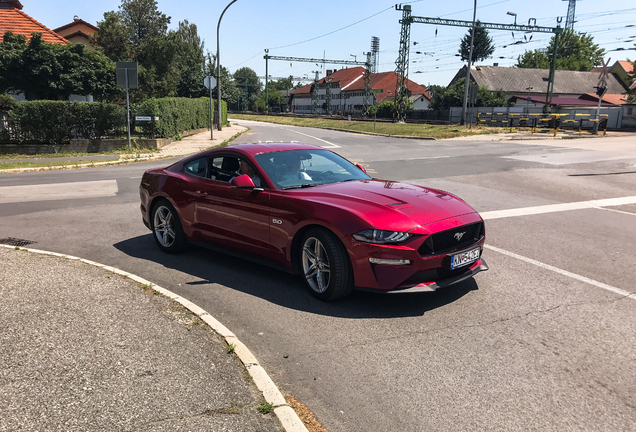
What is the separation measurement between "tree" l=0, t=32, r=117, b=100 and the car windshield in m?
24.8

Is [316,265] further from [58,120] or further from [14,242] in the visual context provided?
[58,120]

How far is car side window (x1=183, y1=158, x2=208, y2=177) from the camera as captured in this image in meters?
6.59

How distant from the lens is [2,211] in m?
9.94

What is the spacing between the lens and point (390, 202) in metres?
5.08

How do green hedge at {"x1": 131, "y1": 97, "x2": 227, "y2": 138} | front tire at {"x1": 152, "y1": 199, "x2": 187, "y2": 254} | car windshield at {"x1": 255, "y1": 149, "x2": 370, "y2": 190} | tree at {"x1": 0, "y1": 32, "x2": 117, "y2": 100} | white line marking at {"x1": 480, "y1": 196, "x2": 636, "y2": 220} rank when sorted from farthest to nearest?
tree at {"x1": 0, "y1": 32, "x2": 117, "y2": 100}
green hedge at {"x1": 131, "y1": 97, "x2": 227, "y2": 138}
white line marking at {"x1": 480, "y1": 196, "x2": 636, "y2": 220}
front tire at {"x1": 152, "y1": 199, "x2": 187, "y2": 254}
car windshield at {"x1": 255, "y1": 149, "x2": 370, "y2": 190}

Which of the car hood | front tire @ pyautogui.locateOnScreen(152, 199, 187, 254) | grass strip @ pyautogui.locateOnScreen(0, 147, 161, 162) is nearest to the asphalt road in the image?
front tire @ pyautogui.locateOnScreen(152, 199, 187, 254)

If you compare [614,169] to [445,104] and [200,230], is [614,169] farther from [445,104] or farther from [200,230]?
[445,104]

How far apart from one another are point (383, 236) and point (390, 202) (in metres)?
0.53

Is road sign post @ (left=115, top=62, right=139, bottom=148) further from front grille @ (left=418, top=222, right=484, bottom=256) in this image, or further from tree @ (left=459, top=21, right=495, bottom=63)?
tree @ (left=459, top=21, right=495, bottom=63)

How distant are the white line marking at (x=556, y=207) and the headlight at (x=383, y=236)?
5.01 meters

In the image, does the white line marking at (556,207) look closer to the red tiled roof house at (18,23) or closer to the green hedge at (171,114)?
the green hedge at (171,114)

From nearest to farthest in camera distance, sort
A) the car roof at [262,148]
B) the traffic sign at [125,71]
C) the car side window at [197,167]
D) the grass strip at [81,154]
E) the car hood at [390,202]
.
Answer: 1. the car hood at [390,202]
2. the car roof at [262,148]
3. the car side window at [197,167]
4. the grass strip at [81,154]
5. the traffic sign at [125,71]

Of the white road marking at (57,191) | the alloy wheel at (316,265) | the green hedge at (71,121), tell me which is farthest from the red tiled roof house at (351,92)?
the alloy wheel at (316,265)

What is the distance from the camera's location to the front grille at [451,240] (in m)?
4.71
